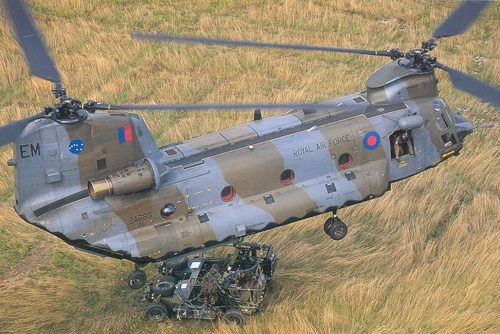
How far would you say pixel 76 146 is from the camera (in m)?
14.8

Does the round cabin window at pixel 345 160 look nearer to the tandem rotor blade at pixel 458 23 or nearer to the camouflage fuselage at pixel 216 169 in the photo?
the camouflage fuselage at pixel 216 169

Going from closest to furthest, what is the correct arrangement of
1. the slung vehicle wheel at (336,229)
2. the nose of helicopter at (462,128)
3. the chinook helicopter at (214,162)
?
the chinook helicopter at (214,162) → the slung vehicle wheel at (336,229) → the nose of helicopter at (462,128)

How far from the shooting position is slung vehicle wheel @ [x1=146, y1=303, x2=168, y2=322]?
1655 centimetres

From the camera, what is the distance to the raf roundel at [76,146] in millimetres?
14695

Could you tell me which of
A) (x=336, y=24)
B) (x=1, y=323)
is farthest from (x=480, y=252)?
(x=336, y=24)

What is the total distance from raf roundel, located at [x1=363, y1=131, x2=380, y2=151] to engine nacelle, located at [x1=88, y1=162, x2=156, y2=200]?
551 cm

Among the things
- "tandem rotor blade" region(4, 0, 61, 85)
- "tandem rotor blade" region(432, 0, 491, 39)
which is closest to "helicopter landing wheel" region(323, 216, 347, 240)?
"tandem rotor blade" region(432, 0, 491, 39)

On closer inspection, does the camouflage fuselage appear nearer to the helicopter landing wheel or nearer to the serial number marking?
the serial number marking

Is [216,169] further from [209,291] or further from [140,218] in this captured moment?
[209,291]

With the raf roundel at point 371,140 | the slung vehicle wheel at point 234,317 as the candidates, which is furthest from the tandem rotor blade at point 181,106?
the slung vehicle wheel at point 234,317

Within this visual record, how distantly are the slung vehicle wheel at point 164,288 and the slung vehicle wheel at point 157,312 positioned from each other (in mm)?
305

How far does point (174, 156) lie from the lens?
628 inches

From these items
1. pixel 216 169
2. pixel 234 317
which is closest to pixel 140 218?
pixel 216 169

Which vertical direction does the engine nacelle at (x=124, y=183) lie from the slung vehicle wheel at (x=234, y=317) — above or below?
above
